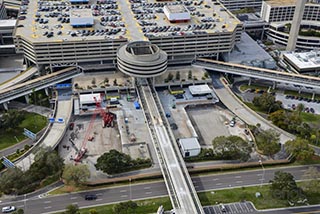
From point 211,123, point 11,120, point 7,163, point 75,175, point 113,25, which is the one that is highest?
point 113,25

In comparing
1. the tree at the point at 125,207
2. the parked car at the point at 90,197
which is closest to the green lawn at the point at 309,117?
the tree at the point at 125,207

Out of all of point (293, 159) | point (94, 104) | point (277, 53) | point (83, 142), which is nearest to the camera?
point (293, 159)

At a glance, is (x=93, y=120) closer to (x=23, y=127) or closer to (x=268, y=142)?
(x=23, y=127)

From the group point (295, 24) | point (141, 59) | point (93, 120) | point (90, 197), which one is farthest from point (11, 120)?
point (295, 24)

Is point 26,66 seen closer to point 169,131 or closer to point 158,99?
point 158,99

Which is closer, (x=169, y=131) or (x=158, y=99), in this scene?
(x=169, y=131)

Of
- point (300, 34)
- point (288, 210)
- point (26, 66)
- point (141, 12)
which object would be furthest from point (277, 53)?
point (26, 66)
